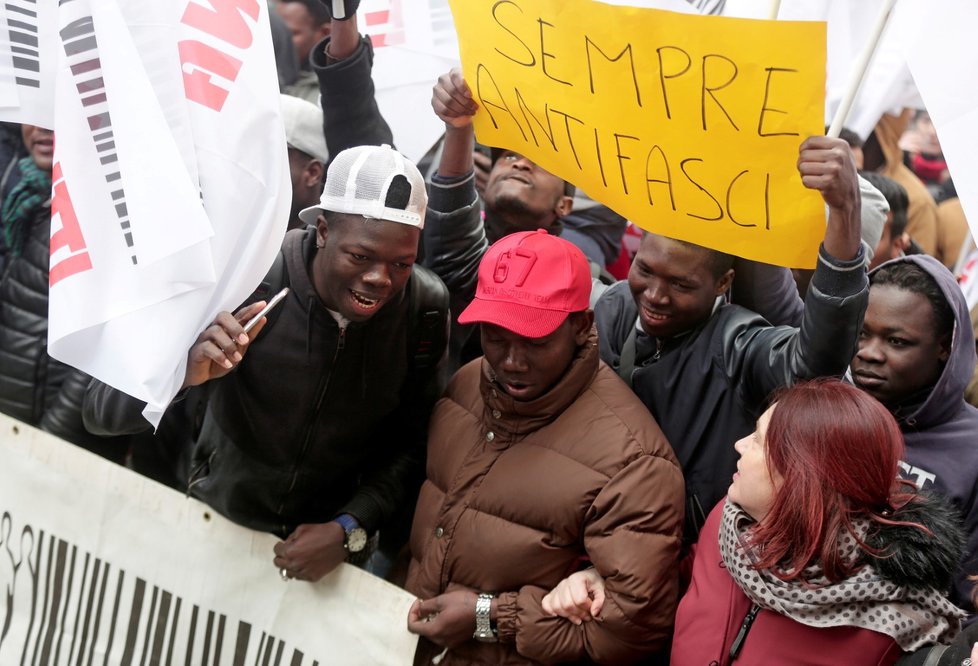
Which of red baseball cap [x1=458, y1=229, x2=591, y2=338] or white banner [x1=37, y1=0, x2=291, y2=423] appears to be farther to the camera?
red baseball cap [x1=458, y1=229, x2=591, y2=338]

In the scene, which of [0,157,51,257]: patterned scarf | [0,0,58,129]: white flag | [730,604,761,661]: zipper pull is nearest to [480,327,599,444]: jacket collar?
[730,604,761,661]: zipper pull

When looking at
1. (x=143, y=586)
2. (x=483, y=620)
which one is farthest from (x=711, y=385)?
(x=143, y=586)

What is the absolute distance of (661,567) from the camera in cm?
258

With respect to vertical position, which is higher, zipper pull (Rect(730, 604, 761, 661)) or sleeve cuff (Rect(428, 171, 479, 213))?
sleeve cuff (Rect(428, 171, 479, 213))

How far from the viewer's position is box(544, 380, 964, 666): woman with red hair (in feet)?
7.28

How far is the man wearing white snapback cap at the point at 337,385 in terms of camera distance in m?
2.96

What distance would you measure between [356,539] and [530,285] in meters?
0.97

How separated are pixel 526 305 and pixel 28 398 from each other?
227 cm

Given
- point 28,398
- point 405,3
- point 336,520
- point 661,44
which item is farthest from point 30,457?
point 661,44

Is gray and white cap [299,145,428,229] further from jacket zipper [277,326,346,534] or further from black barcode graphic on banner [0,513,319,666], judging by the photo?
black barcode graphic on banner [0,513,319,666]

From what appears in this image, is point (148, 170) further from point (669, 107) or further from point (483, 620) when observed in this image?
point (483, 620)

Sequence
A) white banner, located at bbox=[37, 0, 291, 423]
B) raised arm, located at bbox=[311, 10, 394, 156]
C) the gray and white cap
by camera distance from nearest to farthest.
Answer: white banner, located at bbox=[37, 0, 291, 423] → the gray and white cap → raised arm, located at bbox=[311, 10, 394, 156]

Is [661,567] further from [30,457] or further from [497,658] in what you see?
[30,457]

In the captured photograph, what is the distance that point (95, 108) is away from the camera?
8.79 ft
